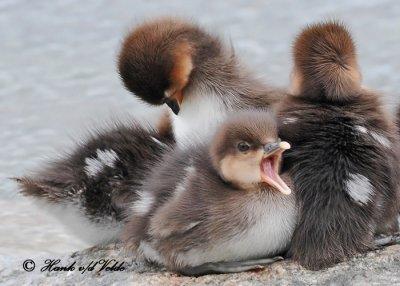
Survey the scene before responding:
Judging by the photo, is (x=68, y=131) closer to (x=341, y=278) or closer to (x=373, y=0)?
(x=373, y=0)

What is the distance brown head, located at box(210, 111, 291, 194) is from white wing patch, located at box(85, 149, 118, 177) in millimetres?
647

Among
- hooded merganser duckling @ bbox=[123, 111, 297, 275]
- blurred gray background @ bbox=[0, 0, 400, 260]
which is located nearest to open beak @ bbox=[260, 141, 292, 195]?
hooded merganser duckling @ bbox=[123, 111, 297, 275]

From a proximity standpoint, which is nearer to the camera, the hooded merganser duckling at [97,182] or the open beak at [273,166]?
the open beak at [273,166]

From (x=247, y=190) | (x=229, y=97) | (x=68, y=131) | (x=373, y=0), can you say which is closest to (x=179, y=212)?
(x=247, y=190)

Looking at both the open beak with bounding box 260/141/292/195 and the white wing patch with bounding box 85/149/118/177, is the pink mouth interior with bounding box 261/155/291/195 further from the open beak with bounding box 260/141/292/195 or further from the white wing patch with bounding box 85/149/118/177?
the white wing patch with bounding box 85/149/118/177

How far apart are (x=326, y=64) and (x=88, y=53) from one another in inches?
159

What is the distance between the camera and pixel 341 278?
353cm

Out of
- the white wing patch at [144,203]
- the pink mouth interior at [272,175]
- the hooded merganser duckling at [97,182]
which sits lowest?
the hooded merganser duckling at [97,182]

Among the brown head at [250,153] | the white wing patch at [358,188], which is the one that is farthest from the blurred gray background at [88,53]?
the white wing patch at [358,188]

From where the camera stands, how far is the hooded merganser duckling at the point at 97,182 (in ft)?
13.6

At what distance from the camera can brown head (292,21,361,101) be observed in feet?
12.4

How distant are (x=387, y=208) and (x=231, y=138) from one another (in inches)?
22.8

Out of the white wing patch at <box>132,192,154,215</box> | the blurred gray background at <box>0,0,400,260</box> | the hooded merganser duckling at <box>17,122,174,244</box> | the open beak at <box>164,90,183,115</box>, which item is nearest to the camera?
the white wing patch at <box>132,192,154,215</box>

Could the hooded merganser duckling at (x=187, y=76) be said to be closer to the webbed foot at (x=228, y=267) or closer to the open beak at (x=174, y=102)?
the open beak at (x=174, y=102)
